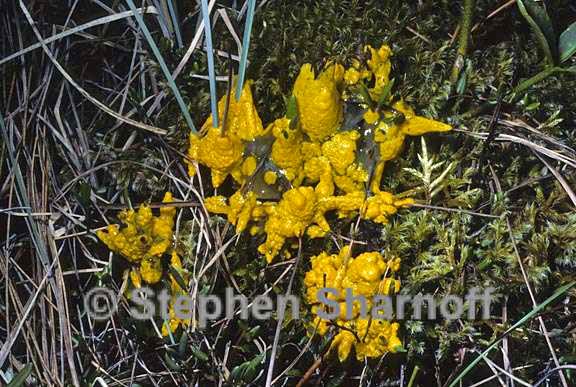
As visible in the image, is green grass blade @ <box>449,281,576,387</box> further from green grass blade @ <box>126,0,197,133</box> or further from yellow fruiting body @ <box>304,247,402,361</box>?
green grass blade @ <box>126,0,197,133</box>

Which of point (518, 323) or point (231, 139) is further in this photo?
point (231, 139)

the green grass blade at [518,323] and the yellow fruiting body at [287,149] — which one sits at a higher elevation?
the yellow fruiting body at [287,149]

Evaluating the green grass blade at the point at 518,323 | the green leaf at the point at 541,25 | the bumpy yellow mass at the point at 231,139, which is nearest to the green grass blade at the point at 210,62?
the bumpy yellow mass at the point at 231,139

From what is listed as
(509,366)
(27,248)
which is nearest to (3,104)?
(27,248)

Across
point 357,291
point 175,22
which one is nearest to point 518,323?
point 357,291

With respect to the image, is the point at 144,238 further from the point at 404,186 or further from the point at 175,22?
the point at 404,186

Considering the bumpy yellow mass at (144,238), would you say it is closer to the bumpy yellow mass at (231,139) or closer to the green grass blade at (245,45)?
the bumpy yellow mass at (231,139)
